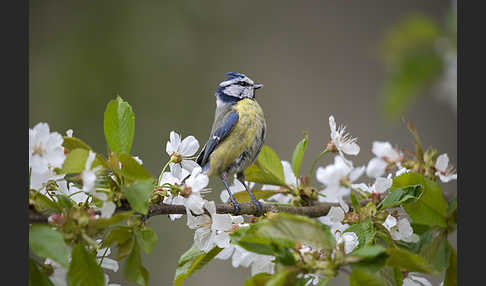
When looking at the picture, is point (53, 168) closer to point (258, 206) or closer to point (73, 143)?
point (73, 143)

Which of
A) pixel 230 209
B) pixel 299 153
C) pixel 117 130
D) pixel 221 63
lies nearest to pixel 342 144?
pixel 299 153

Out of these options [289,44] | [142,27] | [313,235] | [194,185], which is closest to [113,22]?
[142,27]

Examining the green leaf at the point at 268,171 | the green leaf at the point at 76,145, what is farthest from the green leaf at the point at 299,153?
the green leaf at the point at 76,145

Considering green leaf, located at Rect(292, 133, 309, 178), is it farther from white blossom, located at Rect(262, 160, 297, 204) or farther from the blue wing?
the blue wing

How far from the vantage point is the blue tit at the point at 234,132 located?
71cm

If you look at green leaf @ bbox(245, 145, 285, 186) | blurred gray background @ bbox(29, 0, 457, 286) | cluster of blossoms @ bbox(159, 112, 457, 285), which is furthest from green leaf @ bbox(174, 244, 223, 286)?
blurred gray background @ bbox(29, 0, 457, 286)

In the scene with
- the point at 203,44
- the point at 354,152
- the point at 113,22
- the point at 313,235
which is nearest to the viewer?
the point at 313,235

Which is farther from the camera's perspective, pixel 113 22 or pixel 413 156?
pixel 113 22

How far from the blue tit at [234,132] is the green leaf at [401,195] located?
23 cm

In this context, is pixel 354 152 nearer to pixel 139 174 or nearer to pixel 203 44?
pixel 139 174

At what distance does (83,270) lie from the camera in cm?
42

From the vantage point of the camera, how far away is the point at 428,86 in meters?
0.64

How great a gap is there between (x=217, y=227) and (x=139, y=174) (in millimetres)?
109

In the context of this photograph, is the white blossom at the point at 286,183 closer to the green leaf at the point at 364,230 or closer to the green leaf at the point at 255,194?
the green leaf at the point at 255,194
